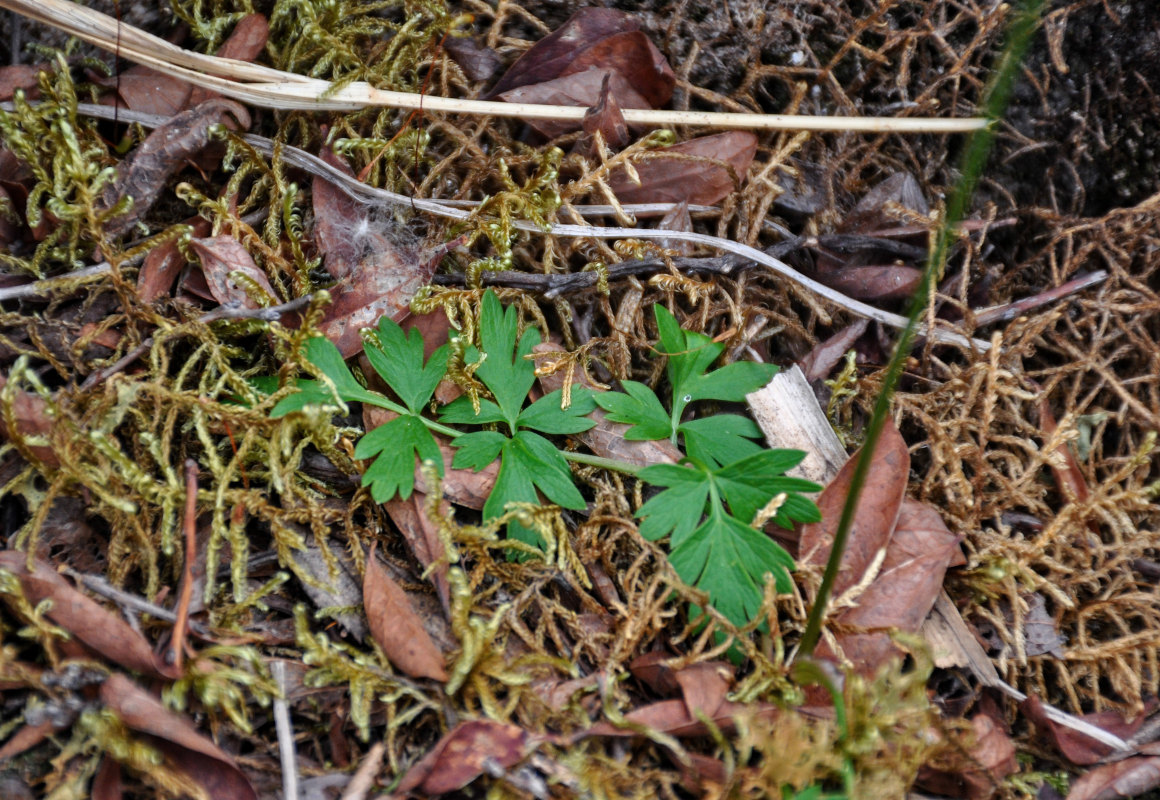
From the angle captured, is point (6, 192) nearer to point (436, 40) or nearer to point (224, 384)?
point (224, 384)

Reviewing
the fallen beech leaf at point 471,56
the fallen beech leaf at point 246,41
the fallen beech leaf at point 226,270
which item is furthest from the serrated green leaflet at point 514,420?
the fallen beech leaf at point 246,41

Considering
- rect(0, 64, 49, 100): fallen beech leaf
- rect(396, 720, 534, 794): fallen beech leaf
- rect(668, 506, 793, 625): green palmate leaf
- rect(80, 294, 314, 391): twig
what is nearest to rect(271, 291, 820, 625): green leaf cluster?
rect(668, 506, 793, 625): green palmate leaf

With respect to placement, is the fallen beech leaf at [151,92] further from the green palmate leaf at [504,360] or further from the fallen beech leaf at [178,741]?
the fallen beech leaf at [178,741]

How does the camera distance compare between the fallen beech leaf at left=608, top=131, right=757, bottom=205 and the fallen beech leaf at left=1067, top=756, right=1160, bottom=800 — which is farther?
the fallen beech leaf at left=608, top=131, right=757, bottom=205

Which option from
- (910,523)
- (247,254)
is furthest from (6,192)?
(910,523)

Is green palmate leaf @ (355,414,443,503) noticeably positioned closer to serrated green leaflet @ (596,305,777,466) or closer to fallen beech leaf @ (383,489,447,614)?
fallen beech leaf @ (383,489,447,614)
